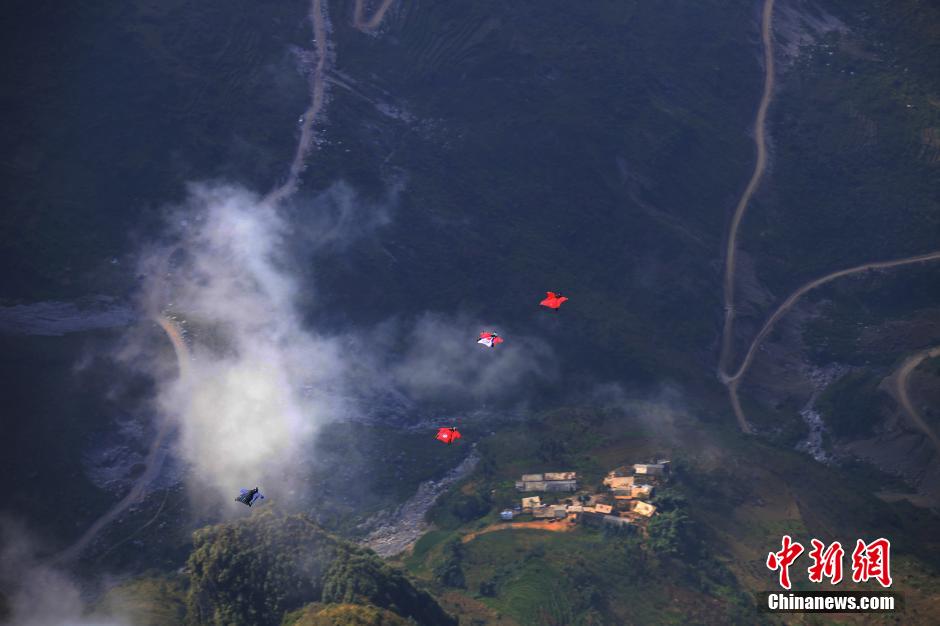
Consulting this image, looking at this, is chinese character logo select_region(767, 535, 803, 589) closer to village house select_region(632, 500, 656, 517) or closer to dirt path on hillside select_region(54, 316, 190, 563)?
village house select_region(632, 500, 656, 517)

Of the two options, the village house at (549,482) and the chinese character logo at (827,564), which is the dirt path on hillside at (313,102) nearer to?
the village house at (549,482)

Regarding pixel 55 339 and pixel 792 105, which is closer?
pixel 55 339

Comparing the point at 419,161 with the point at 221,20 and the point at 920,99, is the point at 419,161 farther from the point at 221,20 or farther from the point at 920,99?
the point at 920,99

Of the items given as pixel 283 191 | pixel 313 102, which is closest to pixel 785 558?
pixel 283 191

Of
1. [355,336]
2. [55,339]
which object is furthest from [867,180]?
[55,339]

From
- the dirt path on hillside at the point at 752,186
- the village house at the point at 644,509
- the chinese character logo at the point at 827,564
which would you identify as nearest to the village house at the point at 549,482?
the village house at the point at 644,509

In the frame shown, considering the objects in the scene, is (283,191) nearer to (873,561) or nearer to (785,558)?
(785,558)

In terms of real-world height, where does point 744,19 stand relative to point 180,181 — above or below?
above
